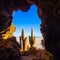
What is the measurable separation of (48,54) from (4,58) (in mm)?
2659

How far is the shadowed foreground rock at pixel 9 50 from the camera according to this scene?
13.0 metres

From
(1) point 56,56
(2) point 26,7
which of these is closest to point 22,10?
(2) point 26,7

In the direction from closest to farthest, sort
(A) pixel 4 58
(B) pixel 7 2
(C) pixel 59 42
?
(C) pixel 59 42
(A) pixel 4 58
(B) pixel 7 2

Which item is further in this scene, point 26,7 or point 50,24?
point 26,7

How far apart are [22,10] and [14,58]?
4.56 meters

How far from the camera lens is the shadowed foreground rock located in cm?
1298

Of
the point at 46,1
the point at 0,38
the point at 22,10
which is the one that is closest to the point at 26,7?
the point at 22,10

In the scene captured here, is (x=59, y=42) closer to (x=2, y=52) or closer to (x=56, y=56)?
(x=56, y=56)

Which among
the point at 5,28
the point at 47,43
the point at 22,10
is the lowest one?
the point at 47,43

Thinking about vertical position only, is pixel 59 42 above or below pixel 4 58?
above

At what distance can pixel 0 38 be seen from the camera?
15.8 metres

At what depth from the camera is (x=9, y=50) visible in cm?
1328

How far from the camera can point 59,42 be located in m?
12.0

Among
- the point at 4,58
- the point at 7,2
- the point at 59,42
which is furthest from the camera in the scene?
the point at 7,2
